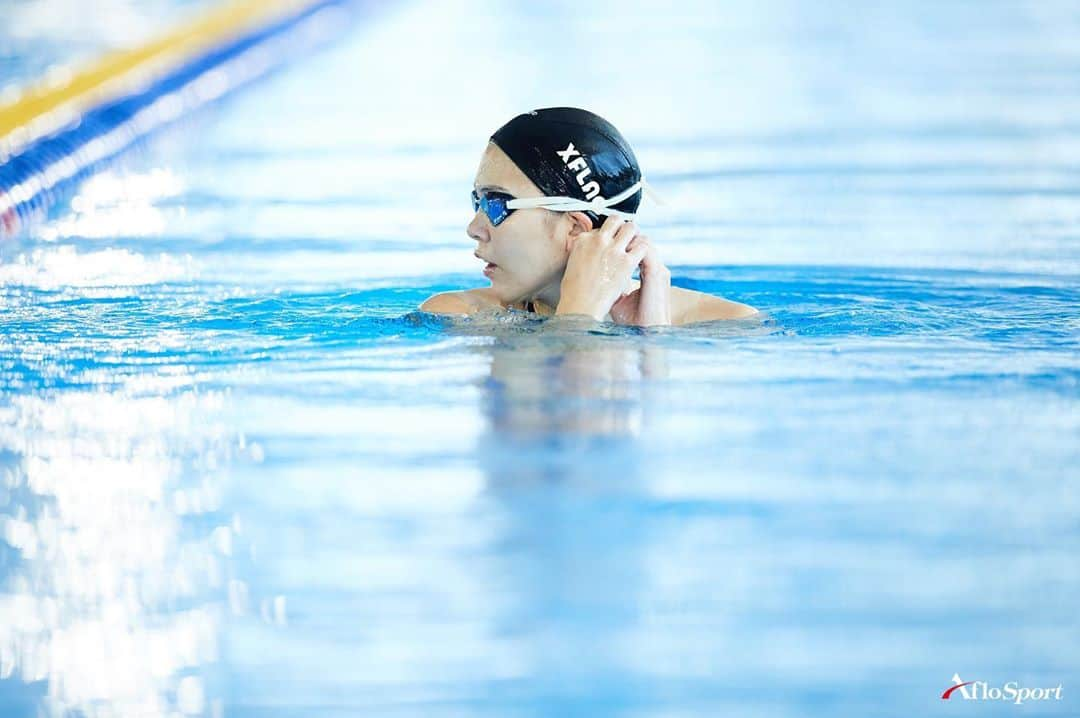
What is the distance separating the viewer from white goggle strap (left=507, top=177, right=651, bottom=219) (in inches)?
145

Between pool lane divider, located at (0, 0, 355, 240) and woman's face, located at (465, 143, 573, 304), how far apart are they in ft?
7.88

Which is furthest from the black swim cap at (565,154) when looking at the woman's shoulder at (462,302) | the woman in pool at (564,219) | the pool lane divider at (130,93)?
the pool lane divider at (130,93)

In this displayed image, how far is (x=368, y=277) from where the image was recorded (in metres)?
4.79

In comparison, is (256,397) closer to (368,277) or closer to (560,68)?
(368,277)

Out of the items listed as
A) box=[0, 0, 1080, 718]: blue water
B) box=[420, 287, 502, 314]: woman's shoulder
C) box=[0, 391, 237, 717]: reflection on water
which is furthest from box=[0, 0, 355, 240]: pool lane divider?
box=[0, 391, 237, 717]: reflection on water

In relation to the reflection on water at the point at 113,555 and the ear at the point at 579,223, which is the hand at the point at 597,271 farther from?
the reflection on water at the point at 113,555

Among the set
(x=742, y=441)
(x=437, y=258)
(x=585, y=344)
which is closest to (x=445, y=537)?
(x=742, y=441)

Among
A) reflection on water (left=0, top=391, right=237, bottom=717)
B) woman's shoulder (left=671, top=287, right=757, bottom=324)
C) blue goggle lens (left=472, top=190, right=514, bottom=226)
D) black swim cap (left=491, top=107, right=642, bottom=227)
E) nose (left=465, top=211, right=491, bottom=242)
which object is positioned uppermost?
black swim cap (left=491, top=107, right=642, bottom=227)

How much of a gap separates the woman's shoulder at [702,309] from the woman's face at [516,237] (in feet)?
1.14

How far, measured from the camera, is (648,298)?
375cm

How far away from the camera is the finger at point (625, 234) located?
3693 millimetres

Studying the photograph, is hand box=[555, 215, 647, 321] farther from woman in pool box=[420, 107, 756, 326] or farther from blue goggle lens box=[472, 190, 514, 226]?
blue goggle lens box=[472, 190, 514, 226]

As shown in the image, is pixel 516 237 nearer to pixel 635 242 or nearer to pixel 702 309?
pixel 635 242

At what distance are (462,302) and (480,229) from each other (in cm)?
26
